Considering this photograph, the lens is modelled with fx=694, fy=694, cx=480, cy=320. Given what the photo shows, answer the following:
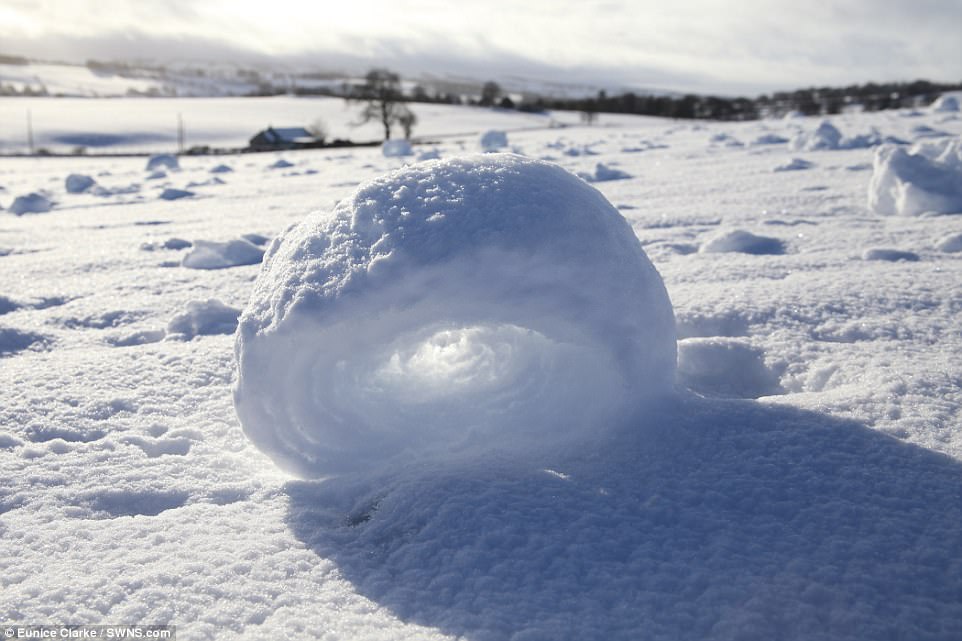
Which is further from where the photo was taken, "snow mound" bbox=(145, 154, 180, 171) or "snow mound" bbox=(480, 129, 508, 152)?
"snow mound" bbox=(145, 154, 180, 171)

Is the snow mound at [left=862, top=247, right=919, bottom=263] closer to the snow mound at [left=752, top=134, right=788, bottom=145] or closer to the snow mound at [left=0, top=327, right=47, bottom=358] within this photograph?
the snow mound at [left=0, top=327, right=47, bottom=358]

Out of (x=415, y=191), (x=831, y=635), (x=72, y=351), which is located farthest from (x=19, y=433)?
(x=831, y=635)

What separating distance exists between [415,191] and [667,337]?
0.90m

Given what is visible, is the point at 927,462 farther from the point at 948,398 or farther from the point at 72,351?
the point at 72,351

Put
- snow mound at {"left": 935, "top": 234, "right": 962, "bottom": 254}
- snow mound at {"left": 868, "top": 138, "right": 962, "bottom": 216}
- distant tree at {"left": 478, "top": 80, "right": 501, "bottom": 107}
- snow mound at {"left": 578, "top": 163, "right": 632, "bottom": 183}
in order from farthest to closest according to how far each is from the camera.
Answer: distant tree at {"left": 478, "top": 80, "right": 501, "bottom": 107}, snow mound at {"left": 578, "top": 163, "right": 632, "bottom": 183}, snow mound at {"left": 868, "top": 138, "right": 962, "bottom": 216}, snow mound at {"left": 935, "top": 234, "right": 962, "bottom": 254}

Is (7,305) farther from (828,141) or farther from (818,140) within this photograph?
(828,141)

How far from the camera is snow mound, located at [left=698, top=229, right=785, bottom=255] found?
14.9 feet

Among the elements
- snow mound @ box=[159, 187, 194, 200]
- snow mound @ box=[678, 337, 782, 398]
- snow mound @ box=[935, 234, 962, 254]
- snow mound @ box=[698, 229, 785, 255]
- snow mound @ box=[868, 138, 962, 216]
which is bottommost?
snow mound @ box=[159, 187, 194, 200]

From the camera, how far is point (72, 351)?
3.30 meters

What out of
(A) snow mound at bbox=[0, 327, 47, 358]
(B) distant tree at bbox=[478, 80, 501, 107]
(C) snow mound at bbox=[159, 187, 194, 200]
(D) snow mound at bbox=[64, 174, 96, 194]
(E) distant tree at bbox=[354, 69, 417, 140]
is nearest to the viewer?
(A) snow mound at bbox=[0, 327, 47, 358]

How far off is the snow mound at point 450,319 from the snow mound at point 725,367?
513 millimetres

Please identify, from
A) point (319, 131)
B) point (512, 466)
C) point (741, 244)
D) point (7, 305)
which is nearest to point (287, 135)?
point (319, 131)

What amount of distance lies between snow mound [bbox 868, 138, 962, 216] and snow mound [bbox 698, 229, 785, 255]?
1.46 meters

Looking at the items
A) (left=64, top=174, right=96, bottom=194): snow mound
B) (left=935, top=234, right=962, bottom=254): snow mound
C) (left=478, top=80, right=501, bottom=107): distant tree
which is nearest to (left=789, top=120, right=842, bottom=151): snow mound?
(left=935, top=234, right=962, bottom=254): snow mound
